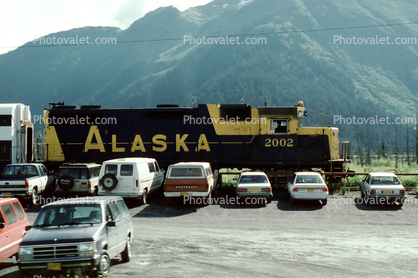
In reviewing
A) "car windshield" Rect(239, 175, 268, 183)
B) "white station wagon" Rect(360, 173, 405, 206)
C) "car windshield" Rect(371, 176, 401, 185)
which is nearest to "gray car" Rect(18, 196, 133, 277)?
"car windshield" Rect(239, 175, 268, 183)

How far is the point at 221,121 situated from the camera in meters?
22.7

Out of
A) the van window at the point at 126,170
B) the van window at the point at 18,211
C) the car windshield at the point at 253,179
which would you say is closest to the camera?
the van window at the point at 18,211

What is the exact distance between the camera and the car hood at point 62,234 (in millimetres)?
7578

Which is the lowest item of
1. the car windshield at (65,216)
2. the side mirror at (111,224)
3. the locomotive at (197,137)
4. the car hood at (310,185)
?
the car hood at (310,185)

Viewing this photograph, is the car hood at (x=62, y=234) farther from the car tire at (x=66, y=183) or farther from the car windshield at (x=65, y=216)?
the car tire at (x=66, y=183)

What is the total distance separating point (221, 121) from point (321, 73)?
174m

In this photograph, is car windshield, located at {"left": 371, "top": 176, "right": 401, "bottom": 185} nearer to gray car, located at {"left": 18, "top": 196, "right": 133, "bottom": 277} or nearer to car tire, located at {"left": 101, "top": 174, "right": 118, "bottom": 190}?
car tire, located at {"left": 101, "top": 174, "right": 118, "bottom": 190}

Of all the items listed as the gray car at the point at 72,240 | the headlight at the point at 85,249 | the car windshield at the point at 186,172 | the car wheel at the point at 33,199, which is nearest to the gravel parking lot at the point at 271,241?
the car wheel at the point at 33,199

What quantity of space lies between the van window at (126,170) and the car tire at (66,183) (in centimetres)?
256

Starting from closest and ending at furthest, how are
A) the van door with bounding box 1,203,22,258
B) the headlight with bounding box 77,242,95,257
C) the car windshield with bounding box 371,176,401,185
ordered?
1. the headlight with bounding box 77,242,95,257
2. the van door with bounding box 1,203,22,258
3. the car windshield with bounding box 371,176,401,185

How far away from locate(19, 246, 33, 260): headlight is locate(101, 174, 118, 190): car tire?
9877 mm

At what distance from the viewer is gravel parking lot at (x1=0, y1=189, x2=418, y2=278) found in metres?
8.70

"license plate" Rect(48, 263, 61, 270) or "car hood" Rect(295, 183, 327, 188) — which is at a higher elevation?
"car hood" Rect(295, 183, 327, 188)

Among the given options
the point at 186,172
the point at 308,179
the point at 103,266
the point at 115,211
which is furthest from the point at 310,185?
the point at 103,266
